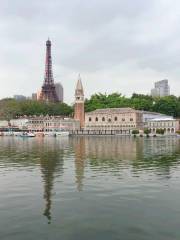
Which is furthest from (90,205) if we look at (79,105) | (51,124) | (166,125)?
(51,124)

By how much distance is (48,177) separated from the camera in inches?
1052

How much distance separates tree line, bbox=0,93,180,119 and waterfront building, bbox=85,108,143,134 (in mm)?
13477

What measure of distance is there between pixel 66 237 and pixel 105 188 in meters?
8.82

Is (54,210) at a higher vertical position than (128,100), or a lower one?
lower

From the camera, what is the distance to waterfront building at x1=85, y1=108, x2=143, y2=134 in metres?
137

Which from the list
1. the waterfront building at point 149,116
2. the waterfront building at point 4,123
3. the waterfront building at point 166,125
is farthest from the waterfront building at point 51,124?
the waterfront building at point 166,125

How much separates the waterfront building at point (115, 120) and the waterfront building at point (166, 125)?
16.1ft

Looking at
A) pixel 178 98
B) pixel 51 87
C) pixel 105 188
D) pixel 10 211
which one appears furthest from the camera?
pixel 51 87

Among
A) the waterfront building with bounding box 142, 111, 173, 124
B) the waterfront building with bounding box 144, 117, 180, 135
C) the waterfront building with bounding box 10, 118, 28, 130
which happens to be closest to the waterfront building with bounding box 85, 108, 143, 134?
the waterfront building with bounding box 142, 111, 173, 124

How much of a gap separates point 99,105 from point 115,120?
20366 millimetres

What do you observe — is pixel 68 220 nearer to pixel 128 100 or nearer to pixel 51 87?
pixel 128 100

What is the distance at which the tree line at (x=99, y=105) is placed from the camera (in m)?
153

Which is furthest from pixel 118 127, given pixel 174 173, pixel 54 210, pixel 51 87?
pixel 54 210

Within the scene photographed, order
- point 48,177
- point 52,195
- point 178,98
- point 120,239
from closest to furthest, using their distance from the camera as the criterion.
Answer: point 120,239 < point 52,195 < point 48,177 < point 178,98
